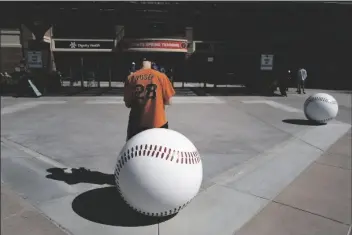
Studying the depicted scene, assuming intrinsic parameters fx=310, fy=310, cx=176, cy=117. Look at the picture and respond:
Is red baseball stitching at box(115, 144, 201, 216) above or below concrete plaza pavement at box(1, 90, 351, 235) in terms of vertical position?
above

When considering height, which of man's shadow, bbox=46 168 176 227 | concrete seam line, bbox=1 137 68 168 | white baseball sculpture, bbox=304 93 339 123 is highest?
white baseball sculpture, bbox=304 93 339 123

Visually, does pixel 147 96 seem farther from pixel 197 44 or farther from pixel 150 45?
pixel 197 44

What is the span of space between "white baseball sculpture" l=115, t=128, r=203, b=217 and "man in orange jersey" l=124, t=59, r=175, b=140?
Result: 676 millimetres

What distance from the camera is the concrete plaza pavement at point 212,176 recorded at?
13.7 feet

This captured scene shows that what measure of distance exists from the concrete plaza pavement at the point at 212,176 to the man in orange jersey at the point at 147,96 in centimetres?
130

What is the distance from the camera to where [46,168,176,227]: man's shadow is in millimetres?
4215

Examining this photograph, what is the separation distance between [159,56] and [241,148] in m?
26.1

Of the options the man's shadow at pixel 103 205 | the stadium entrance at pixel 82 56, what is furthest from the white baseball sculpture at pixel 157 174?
the stadium entrance at pixel 82 56

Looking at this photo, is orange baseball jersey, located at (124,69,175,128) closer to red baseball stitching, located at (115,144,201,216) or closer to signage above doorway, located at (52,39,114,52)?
red baseball stitching, located at (115,144,201,216)

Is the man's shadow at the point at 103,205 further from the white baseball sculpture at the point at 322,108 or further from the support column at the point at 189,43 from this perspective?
the support column at the point at 189,43

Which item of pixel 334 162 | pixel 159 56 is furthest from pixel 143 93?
pixel 159 56

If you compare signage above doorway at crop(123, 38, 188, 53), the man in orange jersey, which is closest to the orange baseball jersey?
the man in orange jersey

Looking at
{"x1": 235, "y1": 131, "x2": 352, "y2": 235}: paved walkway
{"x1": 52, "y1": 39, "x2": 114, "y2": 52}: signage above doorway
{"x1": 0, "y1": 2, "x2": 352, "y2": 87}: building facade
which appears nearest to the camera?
{"x1": 235, "y1": 131, "x2": 352, "y2": 235}: paved walkway

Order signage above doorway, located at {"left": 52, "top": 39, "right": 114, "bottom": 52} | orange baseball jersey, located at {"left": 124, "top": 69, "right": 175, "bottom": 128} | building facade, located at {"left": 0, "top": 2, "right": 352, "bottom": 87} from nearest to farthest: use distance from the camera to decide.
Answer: orange baseball jersey, located at {"left": 124, "top": 69, "right": 175, "bottom": 128}, building facade, located at {"left": 0, "top": 2, "right": 352, "bottom": 87}, signage above doorway, located at {"left": 52, "top": 39, "right": 114, "bottom": 52}
